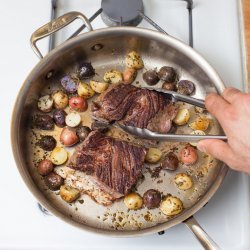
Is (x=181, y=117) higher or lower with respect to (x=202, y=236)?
higher

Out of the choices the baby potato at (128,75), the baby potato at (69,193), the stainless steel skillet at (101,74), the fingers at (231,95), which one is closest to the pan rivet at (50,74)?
the stainless steel skillet at (101,74)

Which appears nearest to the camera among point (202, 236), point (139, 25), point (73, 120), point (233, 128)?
point (233, 128)

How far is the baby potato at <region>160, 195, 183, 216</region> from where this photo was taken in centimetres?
123

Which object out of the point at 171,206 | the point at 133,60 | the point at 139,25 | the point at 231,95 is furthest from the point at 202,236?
the point at 139,25

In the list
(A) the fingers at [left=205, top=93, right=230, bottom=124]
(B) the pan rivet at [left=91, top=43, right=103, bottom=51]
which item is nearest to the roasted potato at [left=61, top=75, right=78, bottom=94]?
(B) the pan rivet at [left=91, top=43, right=103, bottom=51]

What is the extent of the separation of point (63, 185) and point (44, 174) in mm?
64

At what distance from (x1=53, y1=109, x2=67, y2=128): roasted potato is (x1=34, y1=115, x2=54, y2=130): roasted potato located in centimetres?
2

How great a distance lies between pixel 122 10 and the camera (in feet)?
4.58

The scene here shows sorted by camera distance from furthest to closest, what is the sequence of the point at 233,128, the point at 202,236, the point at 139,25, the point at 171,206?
the point at 139,25, the point at 171,206, the point at 202,236, the point at 233,128

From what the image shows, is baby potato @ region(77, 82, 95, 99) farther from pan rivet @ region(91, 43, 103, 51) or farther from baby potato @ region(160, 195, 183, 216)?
baby potato @ region(160, 195, 183, 216)

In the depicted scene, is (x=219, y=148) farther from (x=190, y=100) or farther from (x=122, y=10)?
(x=122, y=10)

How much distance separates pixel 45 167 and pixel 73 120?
6.6 inches

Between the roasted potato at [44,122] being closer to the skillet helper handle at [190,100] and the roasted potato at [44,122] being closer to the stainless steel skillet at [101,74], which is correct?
the stainless steel skillet at [101,74]

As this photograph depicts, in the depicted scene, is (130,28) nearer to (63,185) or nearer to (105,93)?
(105,93)
